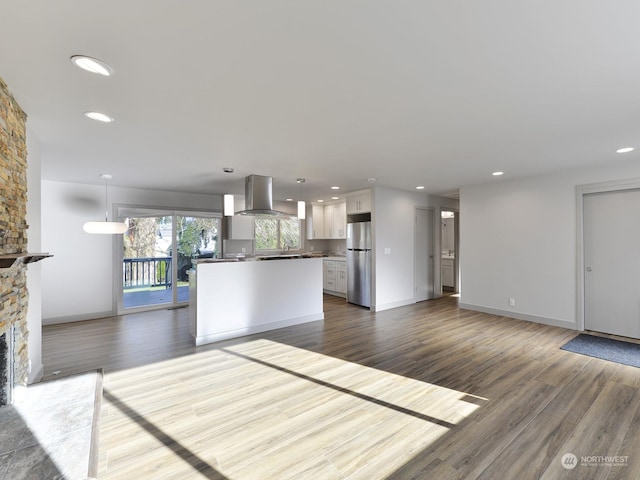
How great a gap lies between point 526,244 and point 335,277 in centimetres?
430

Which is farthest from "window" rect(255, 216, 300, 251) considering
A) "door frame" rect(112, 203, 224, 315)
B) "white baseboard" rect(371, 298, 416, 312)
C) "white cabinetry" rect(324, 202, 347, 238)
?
"white baseboard" rect(371, 298, 416, 312)

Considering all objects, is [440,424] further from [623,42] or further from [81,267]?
[81,267]

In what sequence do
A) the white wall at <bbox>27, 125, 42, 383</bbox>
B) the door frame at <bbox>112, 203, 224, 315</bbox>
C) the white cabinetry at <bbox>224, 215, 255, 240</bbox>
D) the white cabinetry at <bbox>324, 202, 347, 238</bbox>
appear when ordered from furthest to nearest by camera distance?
the white cabinetry at <bbox>324, 202, 347, 238</bbox>
the white cabinetry at <bbox>224, 215, 255, 240</bbox>
the door frame at <bbox>112, 203, 224, 315</bbox>
the white wall at <bbox>27, 125, 42, 383</bbox>

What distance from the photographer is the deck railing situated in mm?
6059

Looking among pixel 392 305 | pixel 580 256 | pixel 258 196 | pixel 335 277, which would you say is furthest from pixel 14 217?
pixel 580 256

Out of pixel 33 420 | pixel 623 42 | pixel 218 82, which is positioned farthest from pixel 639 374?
pixel 33 420

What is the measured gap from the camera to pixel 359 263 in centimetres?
630

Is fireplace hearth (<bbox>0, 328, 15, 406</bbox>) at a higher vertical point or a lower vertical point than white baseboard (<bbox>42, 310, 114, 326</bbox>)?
higher

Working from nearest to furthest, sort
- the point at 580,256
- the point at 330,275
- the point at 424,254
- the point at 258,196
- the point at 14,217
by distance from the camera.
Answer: the point at 14,217 < the point at 580,256 < the point at 258,196 < the point at 424,254 < the point at 330,275

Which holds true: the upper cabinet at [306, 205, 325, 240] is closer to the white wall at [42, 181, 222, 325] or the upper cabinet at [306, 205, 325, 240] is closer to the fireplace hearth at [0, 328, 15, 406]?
the white wall at [42, 181, 222, 325]

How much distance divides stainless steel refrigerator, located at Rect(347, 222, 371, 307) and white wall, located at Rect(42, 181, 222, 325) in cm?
458

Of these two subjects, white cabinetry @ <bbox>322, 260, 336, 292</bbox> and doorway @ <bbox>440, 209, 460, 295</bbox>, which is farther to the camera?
doorway @ <bbox>440, 209, 460, 295</bbox>

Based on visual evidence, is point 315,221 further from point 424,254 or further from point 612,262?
point 612,262

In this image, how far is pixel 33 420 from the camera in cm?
193
